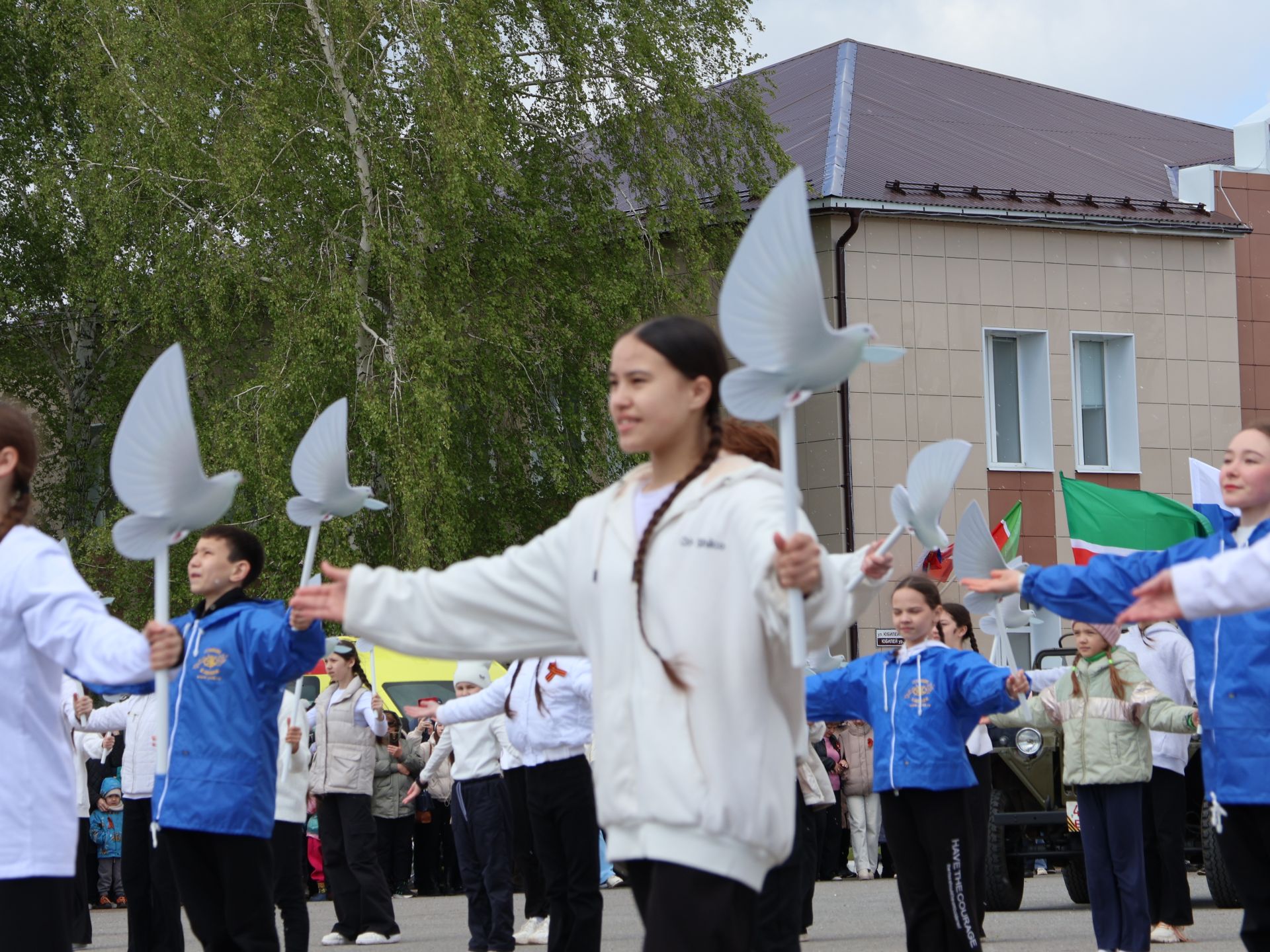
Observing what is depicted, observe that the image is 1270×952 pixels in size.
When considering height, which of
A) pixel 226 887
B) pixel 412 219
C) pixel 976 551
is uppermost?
pixel 412 219

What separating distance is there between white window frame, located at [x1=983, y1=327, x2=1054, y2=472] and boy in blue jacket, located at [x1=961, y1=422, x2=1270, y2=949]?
21.3 meters

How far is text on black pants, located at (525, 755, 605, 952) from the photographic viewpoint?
33.4 ft

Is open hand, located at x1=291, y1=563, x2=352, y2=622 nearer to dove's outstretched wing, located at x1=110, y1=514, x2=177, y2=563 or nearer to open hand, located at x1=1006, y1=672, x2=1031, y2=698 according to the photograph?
dove's outstretched wing, located at x1=110, y1=514, x2=177, y2=563

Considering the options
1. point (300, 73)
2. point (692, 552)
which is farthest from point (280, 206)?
point (692, 552)

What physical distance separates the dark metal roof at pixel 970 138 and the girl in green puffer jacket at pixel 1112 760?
16406 mm

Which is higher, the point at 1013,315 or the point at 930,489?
the point at 1013,315

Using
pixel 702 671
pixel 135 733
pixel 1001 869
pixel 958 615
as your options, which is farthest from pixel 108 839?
pixel 702 671

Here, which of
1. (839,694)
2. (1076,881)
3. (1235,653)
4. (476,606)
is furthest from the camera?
(1076,881)

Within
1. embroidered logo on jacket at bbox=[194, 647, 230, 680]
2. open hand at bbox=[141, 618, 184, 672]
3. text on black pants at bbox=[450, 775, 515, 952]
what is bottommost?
text on black pants at bbox=[450, 775, 515, 952]

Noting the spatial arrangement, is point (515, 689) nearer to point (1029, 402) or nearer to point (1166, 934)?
point (1166, 934)

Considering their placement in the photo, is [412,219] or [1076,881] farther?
[412,219]

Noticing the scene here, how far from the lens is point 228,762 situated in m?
7.34

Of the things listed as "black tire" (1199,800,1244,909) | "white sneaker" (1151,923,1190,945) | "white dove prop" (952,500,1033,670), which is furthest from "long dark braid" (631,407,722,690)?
"black tire" (1199,800,1244,909)

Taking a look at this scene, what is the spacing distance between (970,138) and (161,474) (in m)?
26.5
